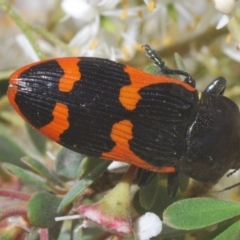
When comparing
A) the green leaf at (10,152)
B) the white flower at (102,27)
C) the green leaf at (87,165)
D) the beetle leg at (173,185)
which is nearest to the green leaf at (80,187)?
the green leaf at (87,165)

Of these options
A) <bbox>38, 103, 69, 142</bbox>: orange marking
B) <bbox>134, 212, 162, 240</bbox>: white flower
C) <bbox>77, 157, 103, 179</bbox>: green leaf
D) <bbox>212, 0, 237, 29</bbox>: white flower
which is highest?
<bbox>212, 0, 237, 29</bbox>: white flower

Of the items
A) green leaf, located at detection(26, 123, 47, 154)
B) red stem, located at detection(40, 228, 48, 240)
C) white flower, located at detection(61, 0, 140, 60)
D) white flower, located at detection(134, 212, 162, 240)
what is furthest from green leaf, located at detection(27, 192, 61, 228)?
white flower, located at detection(61, 0, 140, 60)

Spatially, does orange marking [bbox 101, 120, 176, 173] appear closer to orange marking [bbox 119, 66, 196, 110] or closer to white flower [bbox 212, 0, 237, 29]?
orange marking [bbox 119, 66, 196, 110]

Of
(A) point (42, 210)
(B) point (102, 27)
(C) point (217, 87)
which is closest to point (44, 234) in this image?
(A) point (42, 210)

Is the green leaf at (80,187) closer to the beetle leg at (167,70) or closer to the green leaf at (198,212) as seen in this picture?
the green leaf at (198,212)

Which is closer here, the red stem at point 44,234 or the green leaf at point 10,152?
the red stem at point 44,234

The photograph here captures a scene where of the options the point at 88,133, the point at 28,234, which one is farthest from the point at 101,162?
the point at 28,234

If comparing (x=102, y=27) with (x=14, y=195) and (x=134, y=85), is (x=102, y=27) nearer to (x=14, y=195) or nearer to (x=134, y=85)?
(x=134, y=85)
